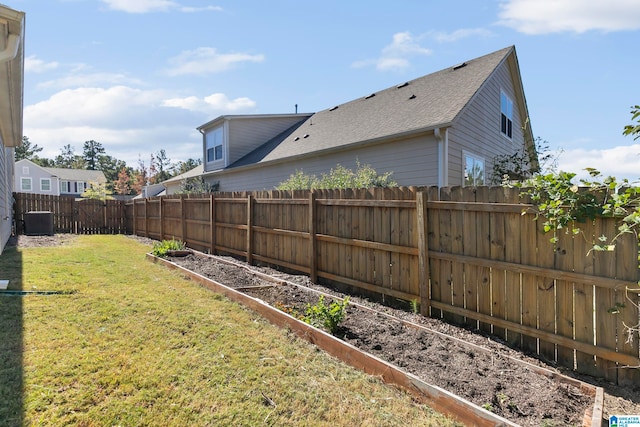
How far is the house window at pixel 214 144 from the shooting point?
734 inches

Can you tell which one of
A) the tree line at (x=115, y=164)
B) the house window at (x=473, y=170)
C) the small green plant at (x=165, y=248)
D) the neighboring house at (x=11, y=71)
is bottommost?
the small green plant at (x=165, y=248)

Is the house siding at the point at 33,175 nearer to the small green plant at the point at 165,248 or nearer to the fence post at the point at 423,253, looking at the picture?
the small green plant at the point at 165,248

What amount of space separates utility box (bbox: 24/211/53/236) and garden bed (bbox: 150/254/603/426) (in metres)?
12.7

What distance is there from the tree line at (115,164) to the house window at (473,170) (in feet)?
141

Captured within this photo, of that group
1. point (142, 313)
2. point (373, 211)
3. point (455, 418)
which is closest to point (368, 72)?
point (373, 211)

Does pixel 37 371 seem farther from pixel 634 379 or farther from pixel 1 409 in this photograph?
pixel 634 379

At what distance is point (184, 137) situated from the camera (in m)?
53.9

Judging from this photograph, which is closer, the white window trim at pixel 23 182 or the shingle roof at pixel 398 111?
the shingle roof at pixel 398 111

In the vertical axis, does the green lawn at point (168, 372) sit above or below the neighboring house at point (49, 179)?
below

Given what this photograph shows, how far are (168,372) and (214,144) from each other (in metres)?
17.5

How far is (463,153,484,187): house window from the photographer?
10.3 meters

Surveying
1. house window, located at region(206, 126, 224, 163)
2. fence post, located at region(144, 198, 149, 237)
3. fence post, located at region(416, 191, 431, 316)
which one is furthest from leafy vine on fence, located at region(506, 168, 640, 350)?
house window, located at region(206, 126, 224, 163)

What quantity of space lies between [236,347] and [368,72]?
49.4ft

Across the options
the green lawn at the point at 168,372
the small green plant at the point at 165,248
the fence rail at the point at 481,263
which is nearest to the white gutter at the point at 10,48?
the green lawn at the point at 168,372
